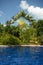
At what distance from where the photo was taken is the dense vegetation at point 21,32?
16.6 meters

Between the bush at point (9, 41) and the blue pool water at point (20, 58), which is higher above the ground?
the bush at point (9, 41)

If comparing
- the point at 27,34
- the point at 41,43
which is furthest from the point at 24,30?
the point at 41,43

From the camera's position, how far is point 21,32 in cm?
1809

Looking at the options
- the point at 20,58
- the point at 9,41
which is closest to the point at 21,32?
the point at 9,41

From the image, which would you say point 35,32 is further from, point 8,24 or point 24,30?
point 8,24

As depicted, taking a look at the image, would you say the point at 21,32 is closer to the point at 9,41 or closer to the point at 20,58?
the point at 9,41

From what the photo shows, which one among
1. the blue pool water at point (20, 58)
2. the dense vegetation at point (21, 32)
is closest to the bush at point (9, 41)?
the dense vegetation at point (21, 32)

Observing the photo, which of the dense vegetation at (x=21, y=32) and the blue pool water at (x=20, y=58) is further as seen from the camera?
the dense vegetation at (x=21, y=32)

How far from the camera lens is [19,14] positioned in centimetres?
1819

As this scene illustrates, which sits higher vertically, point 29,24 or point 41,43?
point 29,24

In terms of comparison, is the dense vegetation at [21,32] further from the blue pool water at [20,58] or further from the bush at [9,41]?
the blue pool water at [20,58]

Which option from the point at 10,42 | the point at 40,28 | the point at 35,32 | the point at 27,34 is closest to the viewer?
Result: the point at 10,42

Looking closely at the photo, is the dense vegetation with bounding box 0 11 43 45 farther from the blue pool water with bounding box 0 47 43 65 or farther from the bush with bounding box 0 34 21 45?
the blue pool water with bounding box 0 47 43 65

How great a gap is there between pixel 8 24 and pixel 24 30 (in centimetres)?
198
